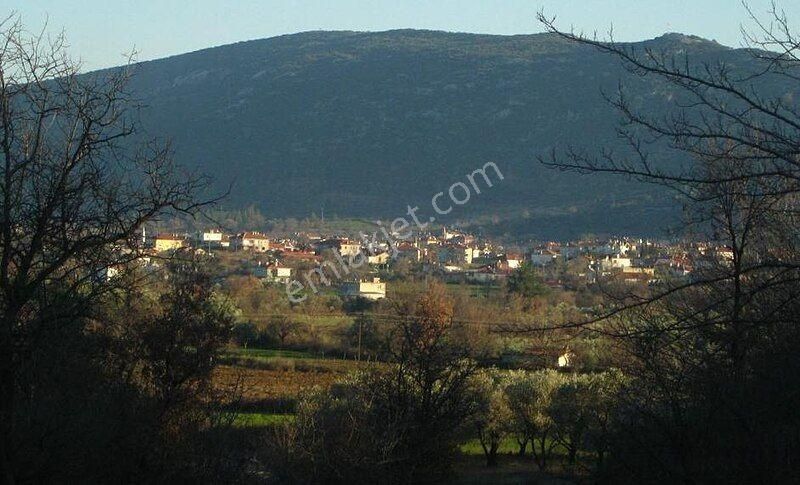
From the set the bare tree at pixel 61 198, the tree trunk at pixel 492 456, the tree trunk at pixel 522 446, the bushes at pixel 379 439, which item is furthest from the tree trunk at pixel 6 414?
the tree trunk at pixel 522 446

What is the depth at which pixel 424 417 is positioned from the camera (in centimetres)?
1164

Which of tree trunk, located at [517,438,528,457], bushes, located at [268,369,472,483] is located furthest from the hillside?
bushes, located at [268,369,472,483]

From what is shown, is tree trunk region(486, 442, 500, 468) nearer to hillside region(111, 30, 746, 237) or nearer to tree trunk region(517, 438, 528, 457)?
tree trunk region(517, 438, 528, 457)

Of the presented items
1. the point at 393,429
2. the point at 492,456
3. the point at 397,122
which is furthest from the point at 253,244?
the point at 397,122

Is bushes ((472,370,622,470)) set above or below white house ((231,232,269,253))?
below

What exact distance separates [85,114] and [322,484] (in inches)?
204

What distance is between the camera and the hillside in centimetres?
9888

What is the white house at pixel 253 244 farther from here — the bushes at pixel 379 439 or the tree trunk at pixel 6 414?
the tree trunk at pixel 6 414

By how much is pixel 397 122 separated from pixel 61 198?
430 feet

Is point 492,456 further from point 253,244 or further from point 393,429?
point 253,244

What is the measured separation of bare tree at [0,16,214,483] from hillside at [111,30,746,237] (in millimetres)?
66598

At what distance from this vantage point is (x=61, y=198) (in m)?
6.68

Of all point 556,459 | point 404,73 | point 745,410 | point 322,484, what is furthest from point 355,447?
point 404,73

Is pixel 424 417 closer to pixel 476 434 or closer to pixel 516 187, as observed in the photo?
pixel 476 434
